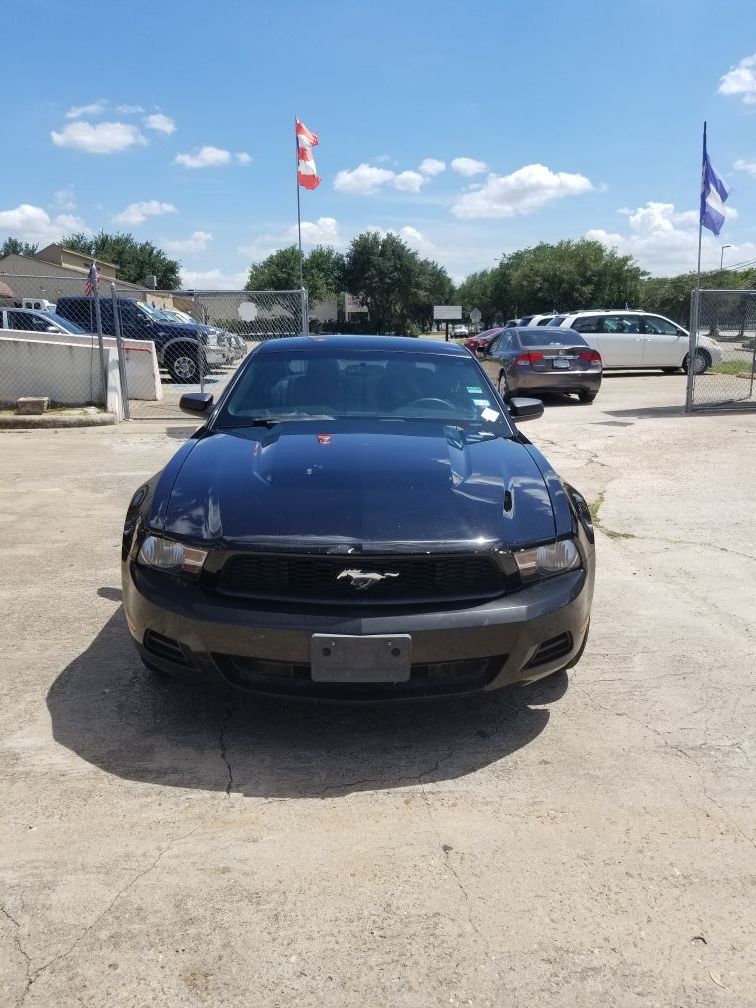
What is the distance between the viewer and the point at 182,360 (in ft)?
58.5

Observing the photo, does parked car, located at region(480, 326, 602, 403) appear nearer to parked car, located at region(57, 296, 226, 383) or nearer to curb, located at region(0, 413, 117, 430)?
parked car, located at region(57, 296, 226, 383)

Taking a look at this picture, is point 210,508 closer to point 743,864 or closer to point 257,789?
point 257,789

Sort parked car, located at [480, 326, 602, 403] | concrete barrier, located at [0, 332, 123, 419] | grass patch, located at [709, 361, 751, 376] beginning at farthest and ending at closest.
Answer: grass patch, located at [709, 361, 751, 376] → parked car, located at [480, 326, 602, 403] → concrete barrier, located at [0, 332, 123, 419]

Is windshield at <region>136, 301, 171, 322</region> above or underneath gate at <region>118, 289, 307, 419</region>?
above

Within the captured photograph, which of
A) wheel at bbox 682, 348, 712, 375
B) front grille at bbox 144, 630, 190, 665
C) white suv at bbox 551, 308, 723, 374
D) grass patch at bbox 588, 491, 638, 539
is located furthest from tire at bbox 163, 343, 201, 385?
front grille at bbox 144, 630, 190, 665

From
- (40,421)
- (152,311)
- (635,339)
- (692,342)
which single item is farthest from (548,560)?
(635,339)

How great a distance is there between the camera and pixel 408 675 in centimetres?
268

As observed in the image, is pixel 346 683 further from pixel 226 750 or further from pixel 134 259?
pixel 134 259

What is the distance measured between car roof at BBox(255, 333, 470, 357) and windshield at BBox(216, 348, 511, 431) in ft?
0.20

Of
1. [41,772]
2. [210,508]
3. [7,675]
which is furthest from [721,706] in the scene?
[7,675]

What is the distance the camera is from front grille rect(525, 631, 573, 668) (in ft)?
9.45

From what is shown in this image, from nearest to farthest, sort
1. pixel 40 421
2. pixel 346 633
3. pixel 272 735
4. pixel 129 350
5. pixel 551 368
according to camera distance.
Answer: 1. pixel 346 633
2. pixel 272 735
3. pixel 40 421
4. pixel 551 368
5. pixel 129 350

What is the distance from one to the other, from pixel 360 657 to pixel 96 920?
3.49ft

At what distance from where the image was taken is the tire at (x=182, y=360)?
17.8 m
